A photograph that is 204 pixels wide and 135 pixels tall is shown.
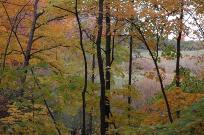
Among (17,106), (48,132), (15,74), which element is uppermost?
(15,74)

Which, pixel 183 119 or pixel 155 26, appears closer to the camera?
pixel 183 119

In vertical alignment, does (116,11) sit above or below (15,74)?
above

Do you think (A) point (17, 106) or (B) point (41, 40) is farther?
(B) point (41, 40)

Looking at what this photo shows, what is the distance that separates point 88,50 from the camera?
1405cm

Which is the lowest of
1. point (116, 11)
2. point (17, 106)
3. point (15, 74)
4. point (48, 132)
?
point (48, 132)

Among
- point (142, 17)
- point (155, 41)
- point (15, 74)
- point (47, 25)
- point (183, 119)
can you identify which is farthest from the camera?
point (47, 25)

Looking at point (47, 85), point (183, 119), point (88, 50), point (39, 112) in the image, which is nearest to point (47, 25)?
point (88, 50)

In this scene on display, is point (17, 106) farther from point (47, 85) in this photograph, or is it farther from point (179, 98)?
point (179, 98)

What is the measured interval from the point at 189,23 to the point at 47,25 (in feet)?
21.8

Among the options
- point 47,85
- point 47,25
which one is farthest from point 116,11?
point 47,25

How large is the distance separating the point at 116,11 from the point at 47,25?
560cm

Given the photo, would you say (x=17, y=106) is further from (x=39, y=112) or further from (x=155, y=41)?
(x=155, y=41)

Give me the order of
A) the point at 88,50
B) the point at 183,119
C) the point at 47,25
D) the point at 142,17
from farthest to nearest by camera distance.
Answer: the point at 47,25
the point at 88,50
the point at 142,17
the point at 183,119

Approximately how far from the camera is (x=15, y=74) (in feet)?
30.6
